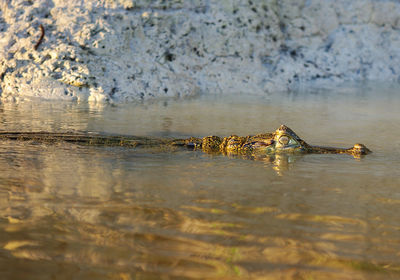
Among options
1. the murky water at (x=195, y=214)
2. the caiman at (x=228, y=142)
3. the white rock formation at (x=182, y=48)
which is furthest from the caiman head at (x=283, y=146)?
the white rock formation at (x=182, y=48)

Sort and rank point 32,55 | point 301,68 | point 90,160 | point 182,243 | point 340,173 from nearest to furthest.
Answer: point 182,243, point 340,173, point 90,160, point 32,55, point 301,68

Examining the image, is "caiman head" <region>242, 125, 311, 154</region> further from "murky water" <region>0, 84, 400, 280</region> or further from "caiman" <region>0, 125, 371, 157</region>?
"murky water" <region>0, 84, 400, 280</region>

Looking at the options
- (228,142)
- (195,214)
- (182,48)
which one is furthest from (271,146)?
(182,48)

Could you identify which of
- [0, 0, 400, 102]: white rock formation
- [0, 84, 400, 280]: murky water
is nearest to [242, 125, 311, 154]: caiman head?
[0, 84, 400, 280]: murky water

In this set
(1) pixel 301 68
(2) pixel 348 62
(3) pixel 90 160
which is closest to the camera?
(3) pixel 90 160

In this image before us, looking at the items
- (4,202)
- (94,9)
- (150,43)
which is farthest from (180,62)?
(4,202)

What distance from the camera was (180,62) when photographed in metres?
9.20

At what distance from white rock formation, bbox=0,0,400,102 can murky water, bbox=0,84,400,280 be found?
377 cm

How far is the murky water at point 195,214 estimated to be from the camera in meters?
2.06

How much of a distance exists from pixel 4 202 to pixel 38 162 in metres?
1.12

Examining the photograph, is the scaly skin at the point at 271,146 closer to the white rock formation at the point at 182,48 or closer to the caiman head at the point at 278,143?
the caiman head at the point at 278,143

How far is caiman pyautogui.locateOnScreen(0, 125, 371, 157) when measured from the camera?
4410mm

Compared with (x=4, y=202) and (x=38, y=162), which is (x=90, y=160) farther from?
(x=4, y=202)

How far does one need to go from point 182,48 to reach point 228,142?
201 inches
